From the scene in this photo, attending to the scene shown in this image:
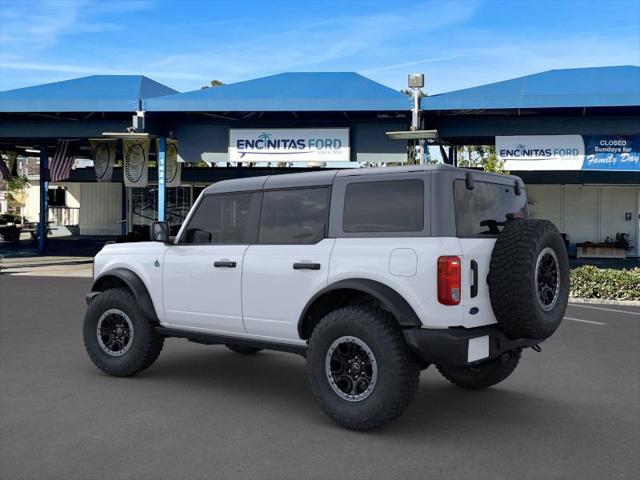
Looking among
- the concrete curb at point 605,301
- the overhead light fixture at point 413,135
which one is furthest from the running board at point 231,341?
the overhead light fixture at point 413,135

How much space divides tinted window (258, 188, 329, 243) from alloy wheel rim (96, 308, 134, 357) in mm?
2061

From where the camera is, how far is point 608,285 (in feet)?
46.3

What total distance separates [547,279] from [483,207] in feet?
2.53

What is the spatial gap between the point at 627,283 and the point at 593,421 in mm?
9552

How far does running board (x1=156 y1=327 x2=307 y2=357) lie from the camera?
5.65 meters

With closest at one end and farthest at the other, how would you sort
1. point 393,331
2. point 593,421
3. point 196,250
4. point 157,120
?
1. point 393,331
2. point 593,421
3. point 196,250
4. point 157,120

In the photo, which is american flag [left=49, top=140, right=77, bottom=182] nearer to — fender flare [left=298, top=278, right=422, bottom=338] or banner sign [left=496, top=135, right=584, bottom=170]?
banner sign [left=496, top=135, right=584, bottom=170]

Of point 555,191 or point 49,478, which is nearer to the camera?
point 49,478

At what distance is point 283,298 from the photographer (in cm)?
558

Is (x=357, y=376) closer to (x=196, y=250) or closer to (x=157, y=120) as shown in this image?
(x=196, y=250)

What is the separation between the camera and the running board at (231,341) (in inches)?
222

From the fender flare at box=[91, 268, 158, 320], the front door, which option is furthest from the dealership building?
the front door

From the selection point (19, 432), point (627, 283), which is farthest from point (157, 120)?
point (19, 432)

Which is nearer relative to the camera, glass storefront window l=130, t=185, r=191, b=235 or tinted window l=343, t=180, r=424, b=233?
tinted window l=343, t=180, r=424, b=233
